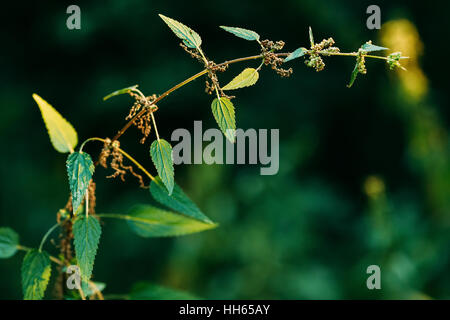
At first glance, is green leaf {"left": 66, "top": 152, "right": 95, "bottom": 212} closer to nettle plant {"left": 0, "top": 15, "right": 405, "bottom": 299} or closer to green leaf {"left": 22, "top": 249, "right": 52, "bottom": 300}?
nettle plant {"left": 0, "top": 15, "right": 405, "bottom": 299}

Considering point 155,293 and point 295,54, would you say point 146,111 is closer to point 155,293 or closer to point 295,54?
Result: point 295,54

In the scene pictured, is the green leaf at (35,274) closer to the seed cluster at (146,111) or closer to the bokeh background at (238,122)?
the seed cluster at (146,111)

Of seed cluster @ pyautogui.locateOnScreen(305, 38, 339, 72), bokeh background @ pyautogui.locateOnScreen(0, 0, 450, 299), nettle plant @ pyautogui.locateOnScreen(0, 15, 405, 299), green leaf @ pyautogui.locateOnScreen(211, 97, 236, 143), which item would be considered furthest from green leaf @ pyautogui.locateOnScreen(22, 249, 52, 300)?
bokeh background @ pyautogui.locateOnScreen(0, 0, 450, 299)

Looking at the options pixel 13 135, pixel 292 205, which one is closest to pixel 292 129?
pixel 292 205

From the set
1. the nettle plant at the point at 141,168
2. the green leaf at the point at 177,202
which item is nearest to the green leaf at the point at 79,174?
the nettle plant at the point at 141,168

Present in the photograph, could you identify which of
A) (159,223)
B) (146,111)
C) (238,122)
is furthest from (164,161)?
(238,122)
